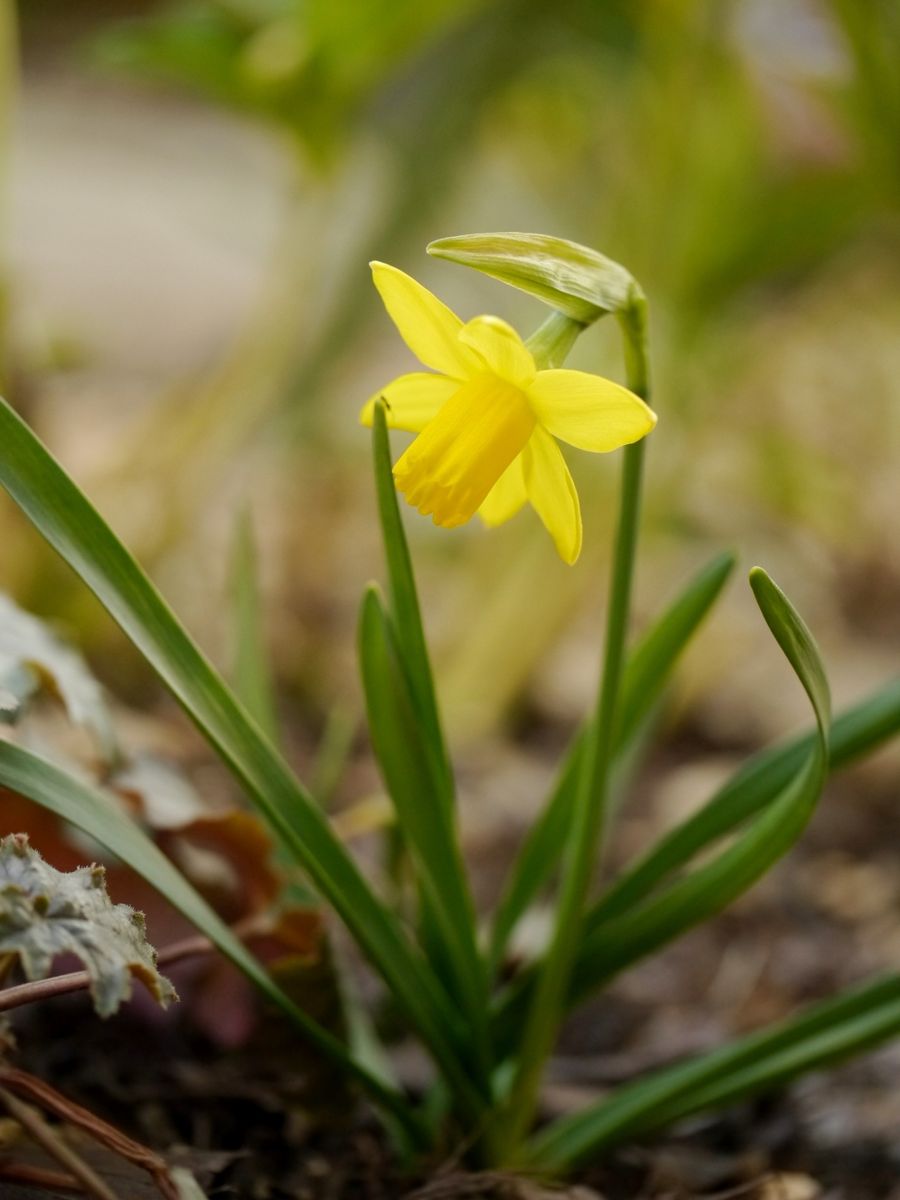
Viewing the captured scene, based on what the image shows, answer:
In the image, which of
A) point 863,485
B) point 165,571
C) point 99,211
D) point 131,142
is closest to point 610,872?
point 165,571

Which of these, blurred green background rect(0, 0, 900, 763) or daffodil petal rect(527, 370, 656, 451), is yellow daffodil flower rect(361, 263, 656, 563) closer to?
daffodil petal rect(527, 370, 656, 451)

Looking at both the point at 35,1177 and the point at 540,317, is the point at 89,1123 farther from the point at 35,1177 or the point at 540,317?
the point at 540,317

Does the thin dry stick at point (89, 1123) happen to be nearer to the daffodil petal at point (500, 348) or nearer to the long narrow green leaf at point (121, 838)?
→ the long narrow green leaf at point (121, 838)

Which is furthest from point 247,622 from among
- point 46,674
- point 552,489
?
point 552,489

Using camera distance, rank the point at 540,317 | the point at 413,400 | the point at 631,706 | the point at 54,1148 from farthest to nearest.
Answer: the point at 540,317 → the point at 631,706 → the point at 413,400 → the point at 54,1148

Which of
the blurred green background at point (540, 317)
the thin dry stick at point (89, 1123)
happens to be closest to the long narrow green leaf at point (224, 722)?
the thin dry stick at point (89, 1123)
